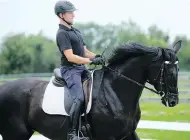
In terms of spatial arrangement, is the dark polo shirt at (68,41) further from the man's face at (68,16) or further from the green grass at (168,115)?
the green grass at (168,115)

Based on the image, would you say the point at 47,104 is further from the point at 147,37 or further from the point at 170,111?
the point at 147,37

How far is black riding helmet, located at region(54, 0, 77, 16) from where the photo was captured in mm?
5949

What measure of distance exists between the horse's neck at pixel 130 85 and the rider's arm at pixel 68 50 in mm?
545

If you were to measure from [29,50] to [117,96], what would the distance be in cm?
4490

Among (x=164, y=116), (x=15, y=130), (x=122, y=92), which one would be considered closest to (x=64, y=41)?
(x=122, y=92)

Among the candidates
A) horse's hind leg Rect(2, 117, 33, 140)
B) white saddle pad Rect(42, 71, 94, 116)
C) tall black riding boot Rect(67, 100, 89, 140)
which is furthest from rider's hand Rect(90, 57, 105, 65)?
horse's hind leg Rect(2, 117, 33, 140)

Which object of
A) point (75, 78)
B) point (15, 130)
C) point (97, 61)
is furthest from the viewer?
point (15, 130)

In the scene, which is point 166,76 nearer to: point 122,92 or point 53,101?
point 122,92

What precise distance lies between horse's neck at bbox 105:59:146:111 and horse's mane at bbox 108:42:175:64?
0.11 meters

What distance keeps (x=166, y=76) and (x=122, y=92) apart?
694 millimetres

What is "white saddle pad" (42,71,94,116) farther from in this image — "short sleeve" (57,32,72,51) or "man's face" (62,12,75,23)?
"man's face" (62,12,75,23)

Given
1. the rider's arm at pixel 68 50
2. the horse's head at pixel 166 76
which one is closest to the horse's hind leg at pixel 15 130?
the rider's arm at pixel 68 50

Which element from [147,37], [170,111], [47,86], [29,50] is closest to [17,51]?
[29,50]

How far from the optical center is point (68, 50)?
5773 millimetres
